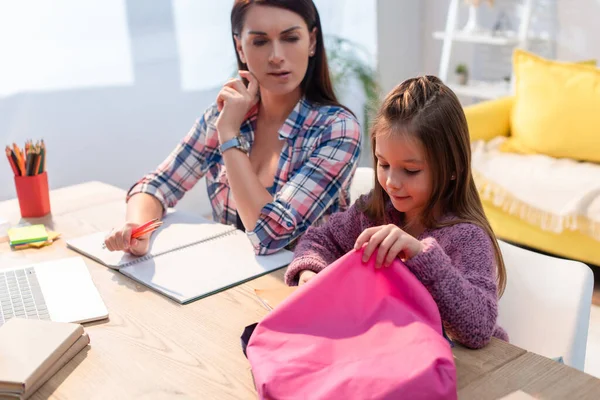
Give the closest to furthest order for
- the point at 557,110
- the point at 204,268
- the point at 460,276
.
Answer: the point at 460,276 → the point at 204,268 → the point at 557,110

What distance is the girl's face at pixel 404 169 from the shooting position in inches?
47.0

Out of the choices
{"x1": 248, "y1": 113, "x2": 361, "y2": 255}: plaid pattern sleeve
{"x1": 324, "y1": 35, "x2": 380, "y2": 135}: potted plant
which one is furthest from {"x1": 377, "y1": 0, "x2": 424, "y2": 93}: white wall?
{"x1": 248, "y1": 113, "x2": 361, "y2": 255}: plaid pattern sleeve

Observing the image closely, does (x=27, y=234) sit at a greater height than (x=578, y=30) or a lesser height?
lesser

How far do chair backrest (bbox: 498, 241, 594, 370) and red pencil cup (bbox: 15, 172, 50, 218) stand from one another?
1.12 meters

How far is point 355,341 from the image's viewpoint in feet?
3.12

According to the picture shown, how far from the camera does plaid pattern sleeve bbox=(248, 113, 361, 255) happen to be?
155 cm

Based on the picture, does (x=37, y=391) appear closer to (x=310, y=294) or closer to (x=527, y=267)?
(x=310, y=294)

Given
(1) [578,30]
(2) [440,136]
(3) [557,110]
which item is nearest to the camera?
(2) [440,136]

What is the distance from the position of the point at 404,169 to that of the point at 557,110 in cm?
206

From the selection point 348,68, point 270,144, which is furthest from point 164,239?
point 348,68

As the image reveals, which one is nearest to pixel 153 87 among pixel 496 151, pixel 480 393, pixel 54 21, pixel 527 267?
pixel 54 21

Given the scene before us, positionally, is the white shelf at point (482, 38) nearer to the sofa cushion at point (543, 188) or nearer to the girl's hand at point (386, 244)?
the sofa cushion at point (543, 188)

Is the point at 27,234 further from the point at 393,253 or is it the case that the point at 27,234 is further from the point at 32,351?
the point at 393,253

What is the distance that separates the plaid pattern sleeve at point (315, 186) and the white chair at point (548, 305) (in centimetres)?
48
